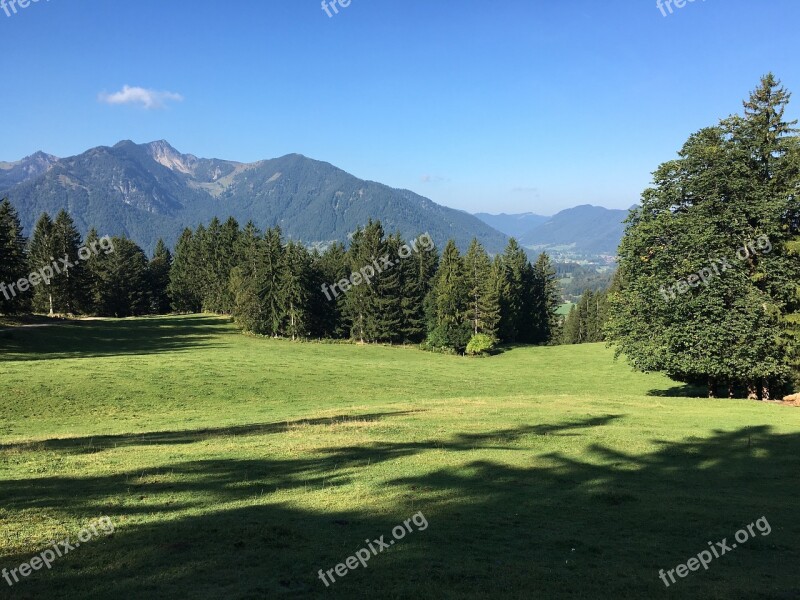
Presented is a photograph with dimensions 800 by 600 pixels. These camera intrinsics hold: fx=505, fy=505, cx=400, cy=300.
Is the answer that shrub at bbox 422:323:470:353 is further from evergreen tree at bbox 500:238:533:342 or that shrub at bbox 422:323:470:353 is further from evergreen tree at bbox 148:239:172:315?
evergreen tree at bbox 148:239:172:315

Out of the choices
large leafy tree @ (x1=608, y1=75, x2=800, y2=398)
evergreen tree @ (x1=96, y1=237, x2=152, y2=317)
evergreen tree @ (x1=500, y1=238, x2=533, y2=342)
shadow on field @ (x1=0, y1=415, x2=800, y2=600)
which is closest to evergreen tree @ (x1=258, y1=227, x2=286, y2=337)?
evergreen tree @ (x1=500, y1=238, x2=533, y2=342)

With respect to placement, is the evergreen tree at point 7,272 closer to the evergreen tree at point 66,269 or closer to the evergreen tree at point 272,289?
the evergreen tree at point 66,269

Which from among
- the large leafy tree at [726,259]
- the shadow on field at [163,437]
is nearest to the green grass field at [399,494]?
the shadow on field at [163,437]

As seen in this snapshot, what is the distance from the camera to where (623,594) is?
27.7 ft

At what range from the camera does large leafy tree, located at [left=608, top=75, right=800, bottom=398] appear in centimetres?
3281

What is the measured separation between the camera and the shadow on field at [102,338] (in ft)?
177

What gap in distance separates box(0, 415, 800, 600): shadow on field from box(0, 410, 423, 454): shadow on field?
17.2ft

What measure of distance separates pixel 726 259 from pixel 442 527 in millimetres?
31419

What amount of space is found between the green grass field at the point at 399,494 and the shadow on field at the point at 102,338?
23604 millimetres

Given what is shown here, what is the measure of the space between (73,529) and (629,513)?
12.6 metres

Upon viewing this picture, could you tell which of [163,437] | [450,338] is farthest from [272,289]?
Result: [163,437]

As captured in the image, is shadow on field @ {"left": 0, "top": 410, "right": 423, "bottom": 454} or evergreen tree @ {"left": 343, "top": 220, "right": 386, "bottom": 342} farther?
evergreen tree @ {"left": 343, "top": 220, "right": 386, "bottom": 342}

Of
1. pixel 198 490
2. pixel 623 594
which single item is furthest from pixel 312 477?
pixel 623 594

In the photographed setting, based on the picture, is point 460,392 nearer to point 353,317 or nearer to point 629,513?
point 629,513
